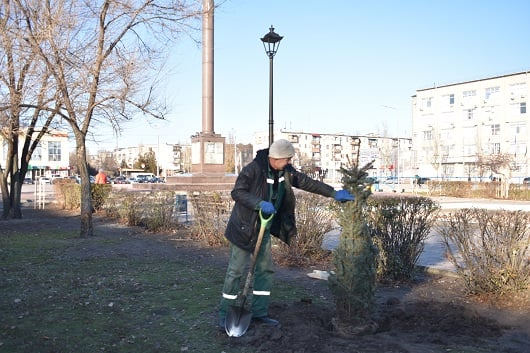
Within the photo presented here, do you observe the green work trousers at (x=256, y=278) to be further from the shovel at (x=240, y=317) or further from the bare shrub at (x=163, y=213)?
the bare shrub at (x=163, y=213)

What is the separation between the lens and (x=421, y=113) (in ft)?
246

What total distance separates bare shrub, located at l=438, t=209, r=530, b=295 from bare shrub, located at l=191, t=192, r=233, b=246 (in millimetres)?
5177

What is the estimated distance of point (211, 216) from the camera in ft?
34.7

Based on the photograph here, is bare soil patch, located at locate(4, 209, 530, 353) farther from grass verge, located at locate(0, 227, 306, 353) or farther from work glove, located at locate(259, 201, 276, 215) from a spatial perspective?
work glove, located at locate(259, 201, 276, 215)

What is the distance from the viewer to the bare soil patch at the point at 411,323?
416cm

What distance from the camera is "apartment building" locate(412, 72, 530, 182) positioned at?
63812mm

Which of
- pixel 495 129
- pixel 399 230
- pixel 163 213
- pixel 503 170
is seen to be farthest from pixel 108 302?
pixel 495 129

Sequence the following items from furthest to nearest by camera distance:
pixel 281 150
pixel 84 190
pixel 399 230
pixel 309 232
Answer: pixel 84 190 < pixel 309 232 < pixel 399 230 < pixel 281 150

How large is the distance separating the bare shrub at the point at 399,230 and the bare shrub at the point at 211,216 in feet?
13.1

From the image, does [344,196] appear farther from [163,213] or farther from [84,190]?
[163,213]

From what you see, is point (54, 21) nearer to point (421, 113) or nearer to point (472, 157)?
point (472, 157)

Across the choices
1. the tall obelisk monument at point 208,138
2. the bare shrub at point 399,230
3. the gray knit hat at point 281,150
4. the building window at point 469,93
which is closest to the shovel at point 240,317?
the gray knit hat at point 281,150

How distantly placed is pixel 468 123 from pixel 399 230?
68526 mm

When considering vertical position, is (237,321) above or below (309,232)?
below
